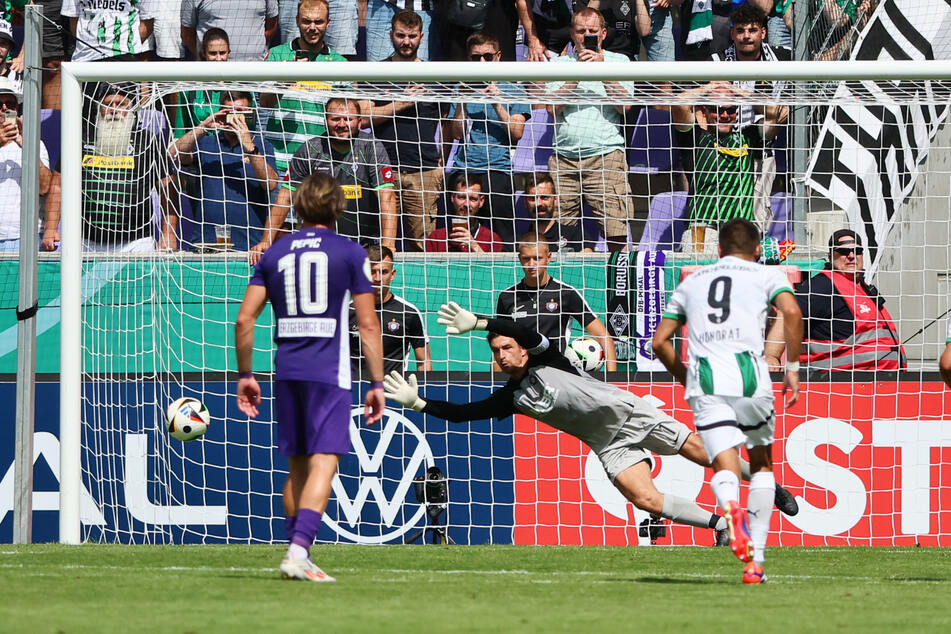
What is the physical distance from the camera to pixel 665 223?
42.8ft

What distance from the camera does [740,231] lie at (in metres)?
7.14

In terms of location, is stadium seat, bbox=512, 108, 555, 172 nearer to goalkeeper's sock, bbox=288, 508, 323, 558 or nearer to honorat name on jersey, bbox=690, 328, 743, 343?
honorat name on jersey, bbox=690, 328, 743, 343

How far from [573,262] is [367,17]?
4.59 meters

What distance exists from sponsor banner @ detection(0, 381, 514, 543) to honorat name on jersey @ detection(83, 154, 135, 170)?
192 cm

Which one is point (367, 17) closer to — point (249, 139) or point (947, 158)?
point (249, 139)

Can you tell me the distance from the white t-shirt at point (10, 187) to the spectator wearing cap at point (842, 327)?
7.51 metres

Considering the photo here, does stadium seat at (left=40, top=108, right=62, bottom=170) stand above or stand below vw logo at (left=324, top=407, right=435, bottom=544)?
above

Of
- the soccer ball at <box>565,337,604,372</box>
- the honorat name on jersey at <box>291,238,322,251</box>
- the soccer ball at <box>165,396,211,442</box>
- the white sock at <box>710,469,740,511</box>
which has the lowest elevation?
the white sock at <box>710,469,740,511</box>

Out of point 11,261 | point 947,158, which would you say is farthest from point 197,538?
point 947,158

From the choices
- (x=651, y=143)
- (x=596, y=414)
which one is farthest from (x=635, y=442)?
(x=651, y=143)

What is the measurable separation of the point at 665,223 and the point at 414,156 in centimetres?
247

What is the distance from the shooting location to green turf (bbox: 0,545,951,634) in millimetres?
5152

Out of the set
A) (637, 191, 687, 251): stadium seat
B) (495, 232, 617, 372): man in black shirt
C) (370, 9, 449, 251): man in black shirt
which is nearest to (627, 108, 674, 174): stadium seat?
(637, 191, 687, 251): stadium seat

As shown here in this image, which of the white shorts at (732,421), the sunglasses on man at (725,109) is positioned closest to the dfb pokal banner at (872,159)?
the sunglasses on man at (725,109)
